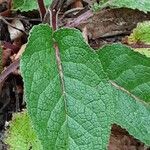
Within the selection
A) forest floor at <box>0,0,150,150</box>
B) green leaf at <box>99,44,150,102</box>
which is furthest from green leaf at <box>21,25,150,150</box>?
forest floor at <box>0,0,150,150</box>

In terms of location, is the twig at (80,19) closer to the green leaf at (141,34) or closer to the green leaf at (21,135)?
the green leaf at (141,34)

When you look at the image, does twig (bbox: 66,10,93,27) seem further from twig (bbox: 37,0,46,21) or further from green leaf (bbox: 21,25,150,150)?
green leaf (bbox: 21,25,150,150)

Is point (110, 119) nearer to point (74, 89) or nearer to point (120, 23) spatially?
point (74, 89)

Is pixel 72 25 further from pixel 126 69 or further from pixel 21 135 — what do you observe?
pixel 21 135

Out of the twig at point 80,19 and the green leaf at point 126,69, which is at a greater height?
the twig at point 80,19

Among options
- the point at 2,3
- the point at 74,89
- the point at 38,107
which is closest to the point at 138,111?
the point at 74,89

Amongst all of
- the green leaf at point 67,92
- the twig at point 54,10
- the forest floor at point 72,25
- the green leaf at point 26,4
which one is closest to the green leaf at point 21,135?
the forest floor at point 72,25

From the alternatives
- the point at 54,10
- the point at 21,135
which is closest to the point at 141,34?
the point at 54,10
